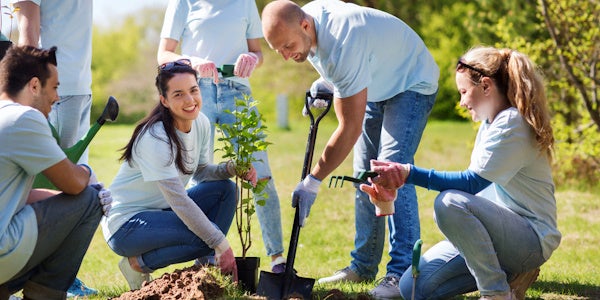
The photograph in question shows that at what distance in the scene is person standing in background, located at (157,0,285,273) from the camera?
4.39 m

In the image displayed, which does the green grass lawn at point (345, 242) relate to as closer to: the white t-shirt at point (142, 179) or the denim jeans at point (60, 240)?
the white t-shirt at point (142, 179)

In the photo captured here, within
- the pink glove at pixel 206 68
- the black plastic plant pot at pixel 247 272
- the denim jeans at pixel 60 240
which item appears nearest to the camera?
the denim jeans at pixel 60 240

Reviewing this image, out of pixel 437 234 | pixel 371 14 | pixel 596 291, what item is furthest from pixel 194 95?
pixel 437 234

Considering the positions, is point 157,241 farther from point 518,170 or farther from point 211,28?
point 518,170

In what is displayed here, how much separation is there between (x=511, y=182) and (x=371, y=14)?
105 centimetres

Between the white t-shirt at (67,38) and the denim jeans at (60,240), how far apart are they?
3.83 feet

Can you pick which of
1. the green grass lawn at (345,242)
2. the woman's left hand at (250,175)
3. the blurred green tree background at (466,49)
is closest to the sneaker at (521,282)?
the green grass lawn at (345,242)

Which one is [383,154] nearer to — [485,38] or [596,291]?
[596,291]

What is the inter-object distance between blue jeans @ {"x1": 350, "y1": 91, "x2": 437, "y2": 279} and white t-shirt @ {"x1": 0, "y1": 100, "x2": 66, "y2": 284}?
1642 mm

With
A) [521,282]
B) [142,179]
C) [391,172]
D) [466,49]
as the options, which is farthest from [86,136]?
[466,49]

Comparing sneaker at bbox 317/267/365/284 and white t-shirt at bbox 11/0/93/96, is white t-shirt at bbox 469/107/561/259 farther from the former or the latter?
white t-shirt at bbox 11/0/93/96

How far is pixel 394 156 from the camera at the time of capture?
160 inches

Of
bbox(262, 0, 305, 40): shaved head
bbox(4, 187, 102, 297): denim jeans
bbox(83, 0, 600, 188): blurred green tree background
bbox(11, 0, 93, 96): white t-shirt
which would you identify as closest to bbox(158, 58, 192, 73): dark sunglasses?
bbox(262, 0, 305, 40): shaved head

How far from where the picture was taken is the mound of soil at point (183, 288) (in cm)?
341
